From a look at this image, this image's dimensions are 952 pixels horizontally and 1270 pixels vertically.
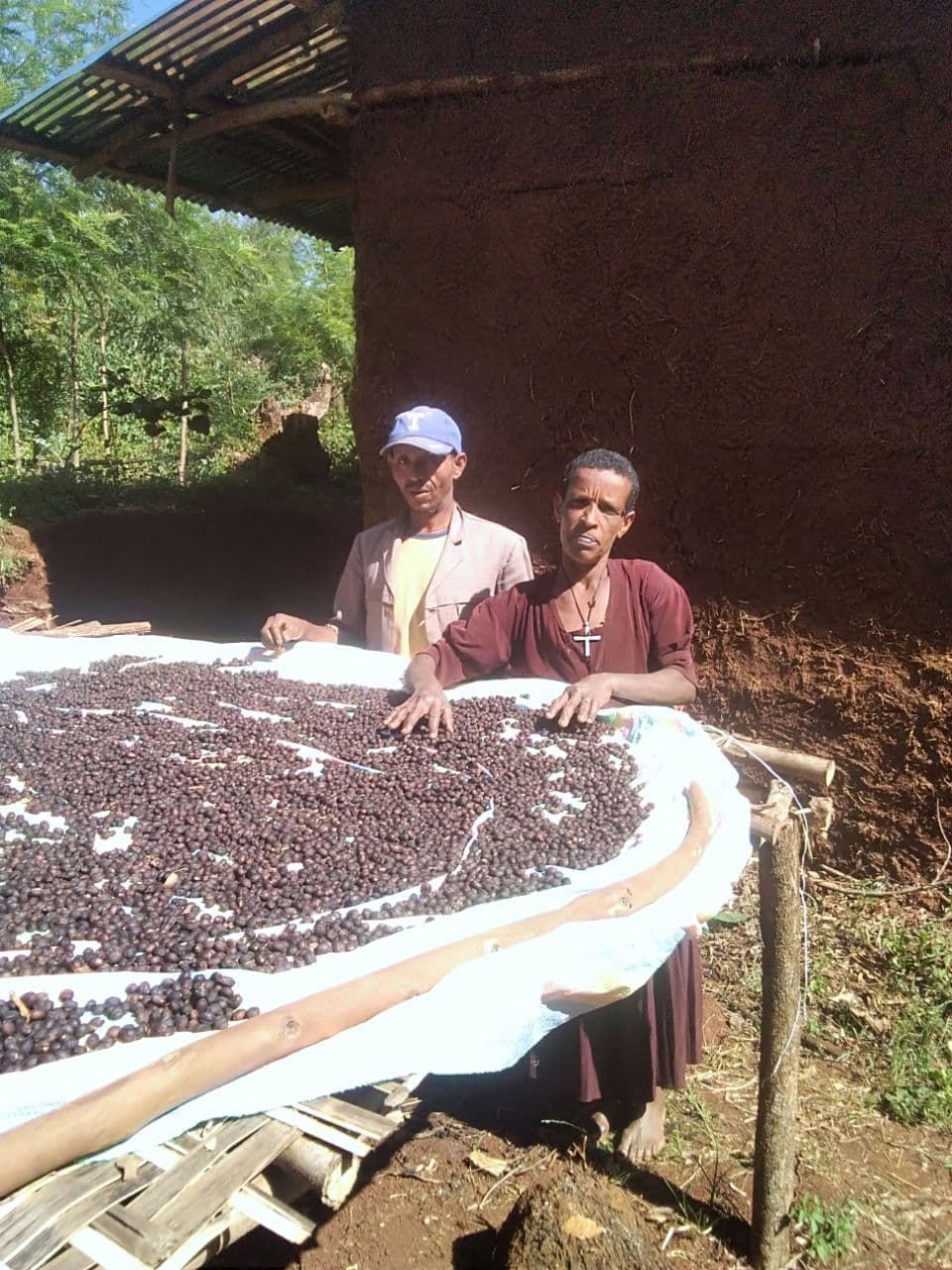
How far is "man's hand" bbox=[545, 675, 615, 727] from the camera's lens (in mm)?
2316

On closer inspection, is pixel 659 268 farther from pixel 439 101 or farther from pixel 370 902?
pixel 370 902

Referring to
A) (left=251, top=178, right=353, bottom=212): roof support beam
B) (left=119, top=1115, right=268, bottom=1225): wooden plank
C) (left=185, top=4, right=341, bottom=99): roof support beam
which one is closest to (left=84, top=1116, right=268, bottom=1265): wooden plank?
(left=119, top=1115, right=268, bottom=1225): wooden plank

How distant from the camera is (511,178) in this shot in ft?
13.8

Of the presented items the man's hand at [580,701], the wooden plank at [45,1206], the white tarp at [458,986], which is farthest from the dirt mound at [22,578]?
the white tarp at [458,986]

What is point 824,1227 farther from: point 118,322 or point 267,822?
point 118,322

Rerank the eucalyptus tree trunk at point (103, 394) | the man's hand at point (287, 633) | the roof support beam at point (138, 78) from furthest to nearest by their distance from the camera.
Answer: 1. the eucalyptus tree trunk at point (103, 394)
2. the roof support beam at point (138, 78)
3. the man's hand at point (287, 633)

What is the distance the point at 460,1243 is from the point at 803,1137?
115cm

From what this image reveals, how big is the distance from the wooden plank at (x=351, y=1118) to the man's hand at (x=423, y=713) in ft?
2.90

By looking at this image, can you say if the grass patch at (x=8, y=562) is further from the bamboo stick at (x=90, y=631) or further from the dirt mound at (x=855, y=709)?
the dirt mound at (x=855, y=709)

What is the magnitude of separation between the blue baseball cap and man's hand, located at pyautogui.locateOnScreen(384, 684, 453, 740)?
3.12 ft

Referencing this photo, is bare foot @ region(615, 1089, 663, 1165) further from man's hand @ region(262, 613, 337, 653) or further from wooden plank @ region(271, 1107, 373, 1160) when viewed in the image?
Answer: man's hand @ region(262, 613, 337, 653)

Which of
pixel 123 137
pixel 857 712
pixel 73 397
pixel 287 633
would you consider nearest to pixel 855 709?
pixel 857 712

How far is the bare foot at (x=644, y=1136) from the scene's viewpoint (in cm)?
268

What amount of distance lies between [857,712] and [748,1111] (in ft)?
5.82
